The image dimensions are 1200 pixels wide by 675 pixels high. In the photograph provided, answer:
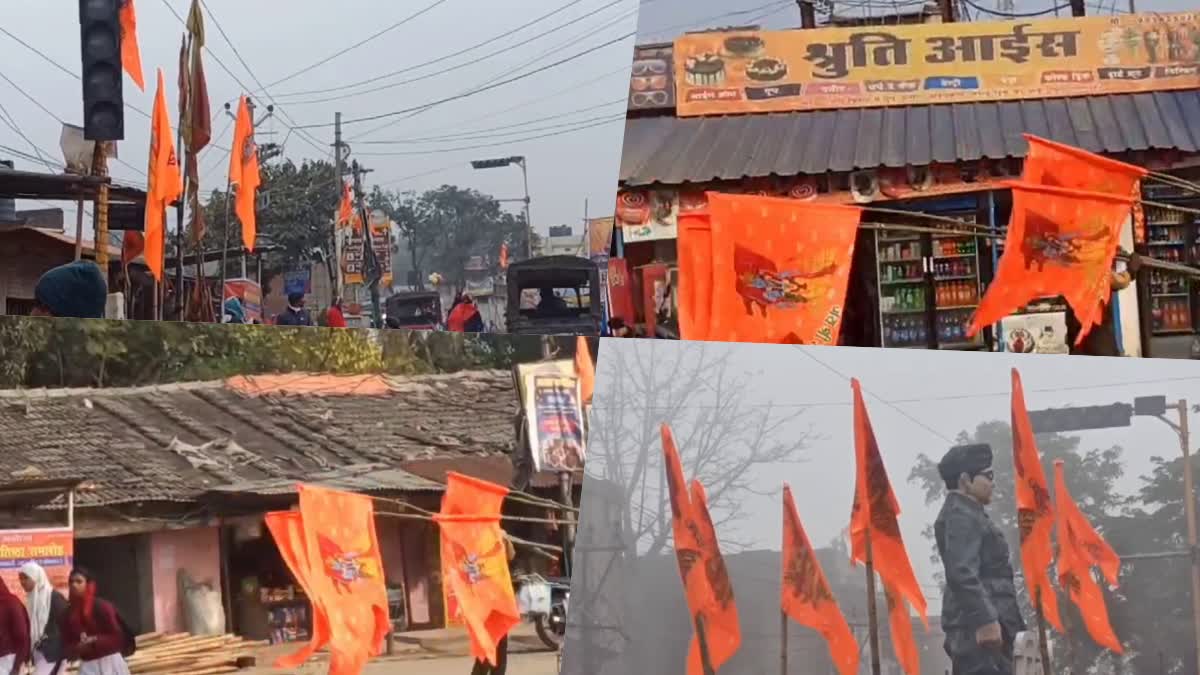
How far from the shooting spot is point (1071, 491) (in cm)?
253

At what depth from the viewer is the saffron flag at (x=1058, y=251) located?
2.79 meters

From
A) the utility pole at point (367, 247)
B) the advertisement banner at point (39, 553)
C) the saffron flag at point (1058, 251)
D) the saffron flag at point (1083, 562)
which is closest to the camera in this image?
the advertisement banner at point (39, 553)

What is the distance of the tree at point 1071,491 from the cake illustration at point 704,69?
0.74 meters

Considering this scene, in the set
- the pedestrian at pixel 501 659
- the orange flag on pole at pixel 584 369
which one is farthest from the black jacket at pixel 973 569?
the pedestrian at pixel 501 659

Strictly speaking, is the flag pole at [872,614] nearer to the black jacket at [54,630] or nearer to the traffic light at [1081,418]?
the traffic light at [1081,418]

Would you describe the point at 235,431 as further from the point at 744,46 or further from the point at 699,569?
the point at 744,46

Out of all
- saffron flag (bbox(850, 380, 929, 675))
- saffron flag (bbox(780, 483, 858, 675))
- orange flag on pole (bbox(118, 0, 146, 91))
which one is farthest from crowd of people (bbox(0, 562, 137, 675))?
saffron flag (bbox(850, 380, 929, 675))

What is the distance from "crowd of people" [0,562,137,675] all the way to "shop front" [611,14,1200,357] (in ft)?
4.02

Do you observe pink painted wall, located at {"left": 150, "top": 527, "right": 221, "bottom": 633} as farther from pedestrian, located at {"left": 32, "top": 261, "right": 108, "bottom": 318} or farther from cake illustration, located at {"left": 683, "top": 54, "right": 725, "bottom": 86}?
cake illustration, located at {"left": 683, "top": 54, "right": 725, "bottom": 86}

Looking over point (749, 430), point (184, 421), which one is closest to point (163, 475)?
point (184, 421)

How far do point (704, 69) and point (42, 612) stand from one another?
1374 millimetres

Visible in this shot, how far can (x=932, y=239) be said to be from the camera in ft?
8.99

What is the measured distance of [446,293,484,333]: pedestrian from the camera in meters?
2.03

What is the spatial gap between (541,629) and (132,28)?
98 centimetres
